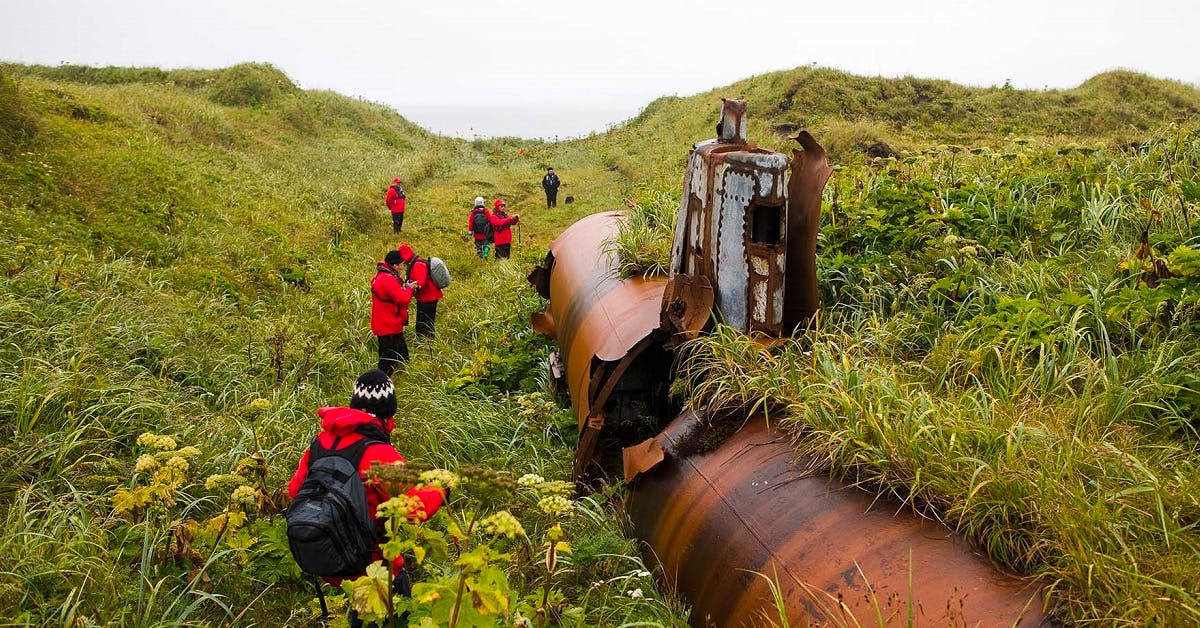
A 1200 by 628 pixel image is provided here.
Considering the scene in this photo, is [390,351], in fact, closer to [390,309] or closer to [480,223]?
[390,309]

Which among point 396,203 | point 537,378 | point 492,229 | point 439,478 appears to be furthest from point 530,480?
point 396,203

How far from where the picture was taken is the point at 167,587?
3254 mm

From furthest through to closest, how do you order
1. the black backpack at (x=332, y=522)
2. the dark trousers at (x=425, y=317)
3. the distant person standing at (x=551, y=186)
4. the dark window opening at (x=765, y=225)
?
the distant person standing at (x=551, y=186) → the dark trousers at (x=425, y=317) → the dark window opening at (x=765, y=225) → the black backpack at (x=332, y=522)

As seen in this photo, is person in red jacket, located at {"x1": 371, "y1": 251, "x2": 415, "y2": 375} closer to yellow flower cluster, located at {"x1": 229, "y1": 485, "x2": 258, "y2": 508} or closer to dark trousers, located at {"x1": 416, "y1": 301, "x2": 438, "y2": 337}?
dark trousers, located at {"x1": 416, "y1": 301, "x2": 438, "y2": 337}

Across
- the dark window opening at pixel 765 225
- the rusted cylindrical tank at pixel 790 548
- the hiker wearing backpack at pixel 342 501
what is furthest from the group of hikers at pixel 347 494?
the dark window opening at pixel 765 225

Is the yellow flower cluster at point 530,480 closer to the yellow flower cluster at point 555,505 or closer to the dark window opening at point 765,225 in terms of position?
the yellow flower cluster at point 555,505

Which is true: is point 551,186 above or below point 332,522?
above

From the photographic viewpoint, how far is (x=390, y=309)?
6.54 m

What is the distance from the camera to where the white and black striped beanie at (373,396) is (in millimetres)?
3133

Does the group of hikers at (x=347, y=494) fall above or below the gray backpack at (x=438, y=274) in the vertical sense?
below

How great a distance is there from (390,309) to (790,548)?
4.89 m

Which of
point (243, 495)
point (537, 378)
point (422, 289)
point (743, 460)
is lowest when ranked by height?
point (537, 378)

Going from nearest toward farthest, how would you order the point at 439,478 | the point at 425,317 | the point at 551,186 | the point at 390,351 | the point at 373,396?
the point at 439,478 → the point at 373,396 → the point at 390,351 → the point at 425,317 → the point at 551,186

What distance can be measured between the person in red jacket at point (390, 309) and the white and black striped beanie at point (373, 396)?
3.41 m
